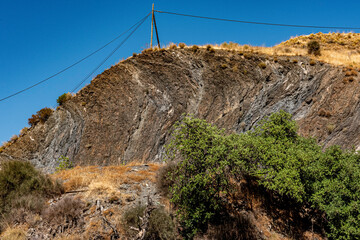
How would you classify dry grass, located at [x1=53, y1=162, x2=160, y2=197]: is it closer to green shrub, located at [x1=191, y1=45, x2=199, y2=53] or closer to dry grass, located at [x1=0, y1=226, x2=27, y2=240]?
dry grass, located at [x1=0, y1=226, x2=27, y2=240]

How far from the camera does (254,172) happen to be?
38.8 ft

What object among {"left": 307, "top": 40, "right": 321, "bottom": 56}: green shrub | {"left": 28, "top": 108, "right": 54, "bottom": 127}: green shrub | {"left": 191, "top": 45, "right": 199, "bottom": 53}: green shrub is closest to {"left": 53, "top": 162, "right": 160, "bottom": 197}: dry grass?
{"left": 28, "top": 108, "right": 54, "bottom": 127}: green shrub

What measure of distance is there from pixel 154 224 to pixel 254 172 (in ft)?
17.7

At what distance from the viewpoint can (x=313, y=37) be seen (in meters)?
39.8

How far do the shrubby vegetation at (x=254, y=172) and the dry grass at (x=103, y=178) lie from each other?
4.04 meters

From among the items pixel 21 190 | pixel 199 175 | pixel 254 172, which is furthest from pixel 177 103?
pixel 21 190

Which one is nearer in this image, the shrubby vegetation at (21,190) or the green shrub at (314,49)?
the shrubby vegetation at (21,190)

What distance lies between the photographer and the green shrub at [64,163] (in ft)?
56.7

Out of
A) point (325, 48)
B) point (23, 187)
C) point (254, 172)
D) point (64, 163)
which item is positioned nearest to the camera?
point (254, 172)

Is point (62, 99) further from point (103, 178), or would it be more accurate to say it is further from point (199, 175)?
point (199, 175)

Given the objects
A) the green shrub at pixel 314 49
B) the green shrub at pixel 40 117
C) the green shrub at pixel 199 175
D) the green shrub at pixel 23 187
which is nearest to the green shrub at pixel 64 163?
the green shrub at pixel 23 187

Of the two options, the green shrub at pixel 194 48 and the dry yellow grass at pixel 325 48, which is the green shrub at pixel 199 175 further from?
the dry yellow grass at pixel 325 48

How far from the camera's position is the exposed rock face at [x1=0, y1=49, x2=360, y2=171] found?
17984 mm

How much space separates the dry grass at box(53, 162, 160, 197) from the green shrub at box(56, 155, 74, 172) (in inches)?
92.6
